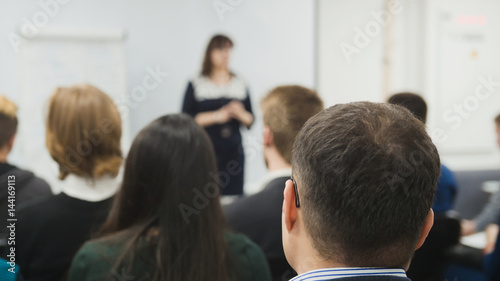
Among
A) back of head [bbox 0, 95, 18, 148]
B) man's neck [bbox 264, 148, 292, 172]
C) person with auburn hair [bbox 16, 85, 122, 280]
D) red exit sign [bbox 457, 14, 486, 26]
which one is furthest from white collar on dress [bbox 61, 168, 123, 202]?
red exit sign [bbox 457, 14, 486, 26]

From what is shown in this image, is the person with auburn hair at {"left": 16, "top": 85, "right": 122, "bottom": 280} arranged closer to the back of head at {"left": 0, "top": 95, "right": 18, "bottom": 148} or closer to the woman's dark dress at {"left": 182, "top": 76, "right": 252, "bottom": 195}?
the back of head at {"left": 0, "top": 95, "right": 18, "bottom": 148}

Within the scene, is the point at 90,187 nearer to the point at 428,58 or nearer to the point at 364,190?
the point at 364,190

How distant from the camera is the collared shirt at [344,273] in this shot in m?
0.71

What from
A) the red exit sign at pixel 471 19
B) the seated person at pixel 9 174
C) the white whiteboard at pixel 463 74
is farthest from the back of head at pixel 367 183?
the red exit sign at pixel 471 19

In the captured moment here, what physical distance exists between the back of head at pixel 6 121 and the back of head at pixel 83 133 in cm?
20

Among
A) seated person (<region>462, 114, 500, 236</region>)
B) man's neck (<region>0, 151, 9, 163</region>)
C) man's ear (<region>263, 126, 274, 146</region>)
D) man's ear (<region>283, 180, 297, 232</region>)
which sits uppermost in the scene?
man's ear (<region>283, 180, 297, 232</region>)

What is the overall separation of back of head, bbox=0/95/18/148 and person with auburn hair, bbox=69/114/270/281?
42 centimetres

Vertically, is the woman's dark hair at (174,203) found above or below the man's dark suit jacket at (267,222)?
above

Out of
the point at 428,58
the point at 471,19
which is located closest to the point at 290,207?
the point at 428,58

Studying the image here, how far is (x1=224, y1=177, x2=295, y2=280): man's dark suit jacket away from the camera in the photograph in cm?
161

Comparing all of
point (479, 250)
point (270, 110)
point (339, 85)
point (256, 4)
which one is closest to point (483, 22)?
point (339, 85)

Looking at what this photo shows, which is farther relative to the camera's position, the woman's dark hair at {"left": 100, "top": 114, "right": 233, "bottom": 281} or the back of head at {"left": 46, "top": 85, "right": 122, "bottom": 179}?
the back of head at {"left": 46, "top": 85, "right": 122, "bottom": 179}

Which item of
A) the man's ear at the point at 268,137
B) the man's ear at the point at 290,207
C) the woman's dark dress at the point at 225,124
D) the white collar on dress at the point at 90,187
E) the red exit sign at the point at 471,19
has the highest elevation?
the red exit sign at the point at 471,19

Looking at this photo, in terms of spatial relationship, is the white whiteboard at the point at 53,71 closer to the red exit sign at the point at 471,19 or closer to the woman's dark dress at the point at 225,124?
the woman's dark dress at the point at 225,124
